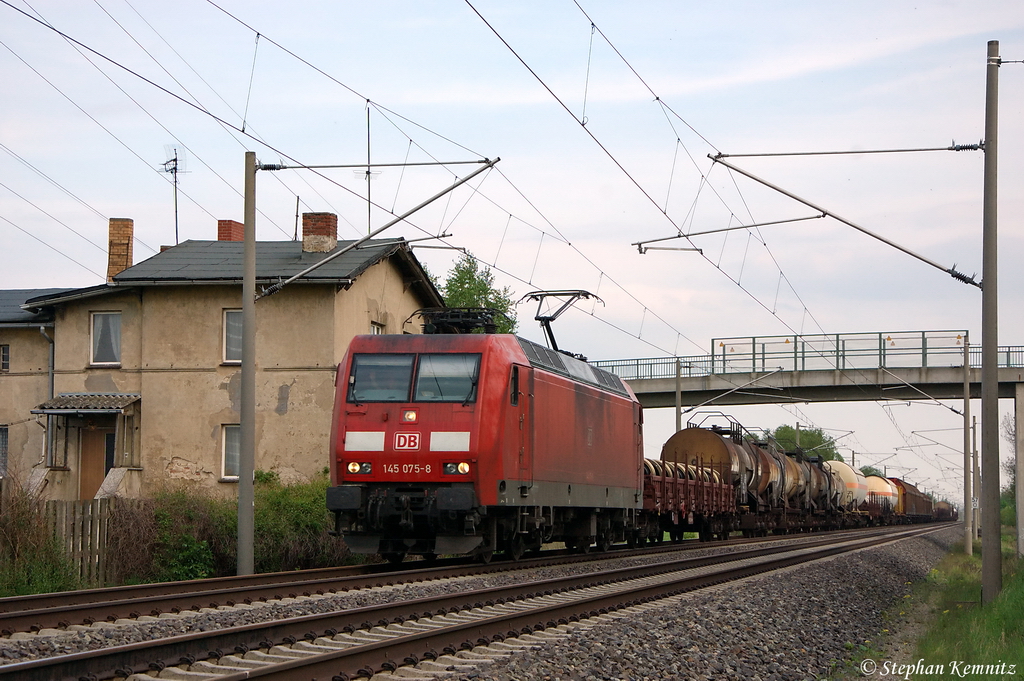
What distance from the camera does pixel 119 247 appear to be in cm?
3244

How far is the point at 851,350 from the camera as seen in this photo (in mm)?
43906

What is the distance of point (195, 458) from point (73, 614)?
1860 cm

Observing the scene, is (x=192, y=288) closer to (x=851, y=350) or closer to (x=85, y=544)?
(x=85, y=544)

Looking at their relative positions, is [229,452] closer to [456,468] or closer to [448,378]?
[448,378]

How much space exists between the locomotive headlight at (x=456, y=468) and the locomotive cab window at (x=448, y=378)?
936mm

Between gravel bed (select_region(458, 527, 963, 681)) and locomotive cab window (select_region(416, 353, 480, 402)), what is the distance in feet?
14.2

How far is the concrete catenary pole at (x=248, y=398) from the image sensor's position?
16641 millimetres

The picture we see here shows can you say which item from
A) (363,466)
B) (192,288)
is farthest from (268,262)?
(363,466)

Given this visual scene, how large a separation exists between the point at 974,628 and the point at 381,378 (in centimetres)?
862

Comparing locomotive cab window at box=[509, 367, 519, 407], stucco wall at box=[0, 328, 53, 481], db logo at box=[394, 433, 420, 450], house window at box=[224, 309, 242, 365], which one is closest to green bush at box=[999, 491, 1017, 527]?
house window at box=[224, 309, 242, 365]

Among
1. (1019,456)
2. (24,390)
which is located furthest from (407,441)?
(1019,456)

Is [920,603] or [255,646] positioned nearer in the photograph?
[255,646]
